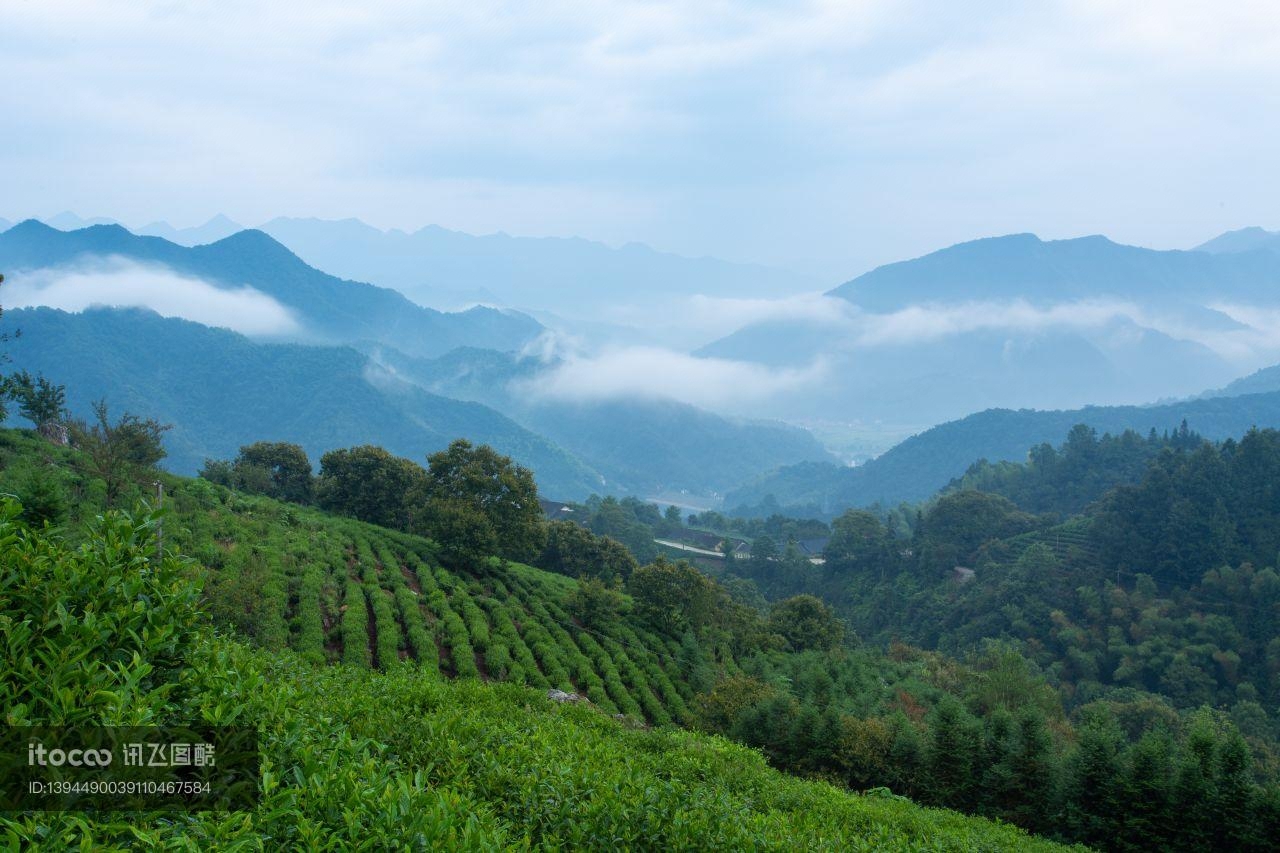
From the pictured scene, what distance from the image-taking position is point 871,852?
264 inches

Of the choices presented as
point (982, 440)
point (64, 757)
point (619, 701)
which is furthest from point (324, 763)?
point (982, 440)

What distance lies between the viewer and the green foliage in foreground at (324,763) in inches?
134

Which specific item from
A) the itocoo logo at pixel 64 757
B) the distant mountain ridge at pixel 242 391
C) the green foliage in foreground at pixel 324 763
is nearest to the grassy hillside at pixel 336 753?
the green foliage in foreground at pixel 324 763

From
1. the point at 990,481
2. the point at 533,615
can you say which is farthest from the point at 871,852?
the point at 990,481

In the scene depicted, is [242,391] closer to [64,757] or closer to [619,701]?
[619,701]

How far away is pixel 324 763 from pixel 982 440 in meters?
168

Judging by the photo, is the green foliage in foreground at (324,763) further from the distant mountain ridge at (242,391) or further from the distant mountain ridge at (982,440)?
the distant mountain ridge at (982,440)

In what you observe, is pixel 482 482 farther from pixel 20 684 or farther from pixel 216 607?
pixel 20 684

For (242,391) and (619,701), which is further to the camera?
(242,391)

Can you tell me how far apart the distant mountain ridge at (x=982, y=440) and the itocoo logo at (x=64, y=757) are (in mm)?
138770

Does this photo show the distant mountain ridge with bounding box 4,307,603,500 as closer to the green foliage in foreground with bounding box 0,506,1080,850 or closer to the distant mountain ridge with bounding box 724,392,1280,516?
the distant mountain ridge with bounding box 724,392,1280,516

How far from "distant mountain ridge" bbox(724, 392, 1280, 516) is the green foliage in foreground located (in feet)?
444

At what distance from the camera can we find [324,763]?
416 centimetres

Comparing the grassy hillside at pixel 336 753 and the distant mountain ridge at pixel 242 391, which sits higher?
the distant mountain ridge at pixel 242 391
